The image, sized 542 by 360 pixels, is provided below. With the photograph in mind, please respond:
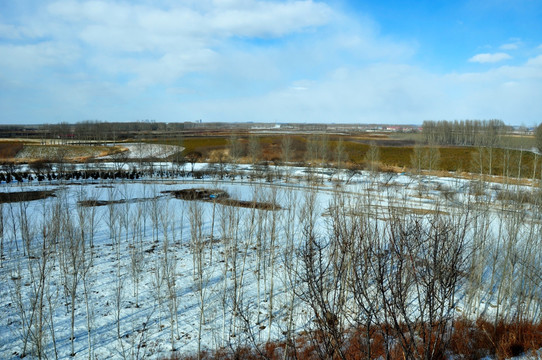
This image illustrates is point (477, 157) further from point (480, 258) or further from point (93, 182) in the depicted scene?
point (93, 182)

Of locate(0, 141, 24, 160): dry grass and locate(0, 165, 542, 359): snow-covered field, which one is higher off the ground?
locate(0, 141, 24, 160): dry grass

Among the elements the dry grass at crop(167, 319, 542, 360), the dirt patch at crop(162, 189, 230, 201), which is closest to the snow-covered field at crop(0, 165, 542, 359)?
the dry grass at crop(167, 319, 542, 360)

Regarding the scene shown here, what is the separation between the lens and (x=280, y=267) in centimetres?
2242

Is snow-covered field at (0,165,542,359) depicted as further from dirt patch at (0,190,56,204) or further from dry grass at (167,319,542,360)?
dirt patch at (0,190,56,204)

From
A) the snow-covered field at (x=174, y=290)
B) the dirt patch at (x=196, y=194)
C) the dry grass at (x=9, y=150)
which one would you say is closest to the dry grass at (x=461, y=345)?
the snow-covered field at (x=174, y=290)

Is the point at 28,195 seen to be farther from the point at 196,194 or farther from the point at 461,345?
the point at 461,345

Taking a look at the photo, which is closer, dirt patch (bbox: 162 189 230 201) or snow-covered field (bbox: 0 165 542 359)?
snow-covered field (bbox: 0 165 542 359)

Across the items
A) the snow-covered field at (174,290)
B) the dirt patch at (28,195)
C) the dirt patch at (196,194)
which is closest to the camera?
the snow-covered field at (174,290)

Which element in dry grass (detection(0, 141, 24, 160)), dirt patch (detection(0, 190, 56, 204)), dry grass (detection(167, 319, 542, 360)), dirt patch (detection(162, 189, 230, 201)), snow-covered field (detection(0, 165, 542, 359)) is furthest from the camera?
dry grass (detection(0, 141, 24, 160))

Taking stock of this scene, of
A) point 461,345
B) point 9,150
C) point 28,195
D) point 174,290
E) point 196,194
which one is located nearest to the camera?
point 461,345

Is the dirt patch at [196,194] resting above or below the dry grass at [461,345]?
above

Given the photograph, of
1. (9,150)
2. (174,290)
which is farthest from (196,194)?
(9,150)

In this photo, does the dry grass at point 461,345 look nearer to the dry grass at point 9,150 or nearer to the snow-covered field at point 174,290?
the snow-covered field at point 174,290

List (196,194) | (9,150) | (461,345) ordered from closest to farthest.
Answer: (461,345) < (196,194) < (9,150)
